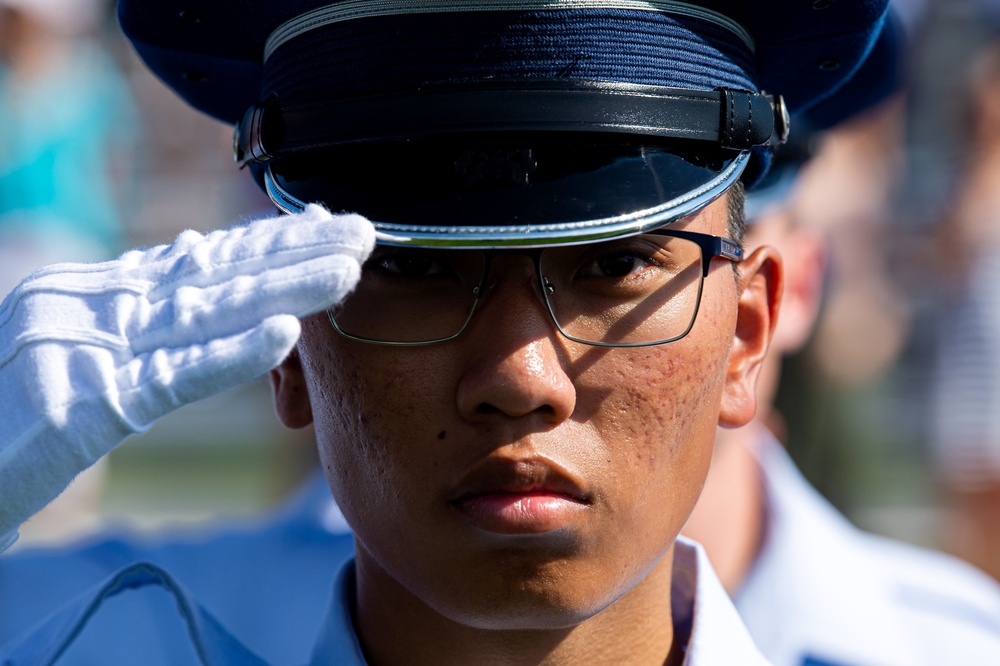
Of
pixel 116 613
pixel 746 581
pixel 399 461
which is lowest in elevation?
pixel 746 581

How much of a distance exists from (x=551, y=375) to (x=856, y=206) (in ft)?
18.2

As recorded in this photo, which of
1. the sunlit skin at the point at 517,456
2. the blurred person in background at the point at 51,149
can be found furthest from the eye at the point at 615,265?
the blurred person in background at the point at 51,149

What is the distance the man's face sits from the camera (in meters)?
1.93

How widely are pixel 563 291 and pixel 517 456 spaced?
0.24m

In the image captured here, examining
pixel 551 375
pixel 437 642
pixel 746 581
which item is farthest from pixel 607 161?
pixel 746 581

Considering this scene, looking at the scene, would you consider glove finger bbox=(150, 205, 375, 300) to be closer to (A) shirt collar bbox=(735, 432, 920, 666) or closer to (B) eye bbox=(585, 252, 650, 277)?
(B) eye bbox=(585, 252, 650, 277)

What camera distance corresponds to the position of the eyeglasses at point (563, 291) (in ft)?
6.48

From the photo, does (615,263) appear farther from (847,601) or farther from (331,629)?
(847,601)

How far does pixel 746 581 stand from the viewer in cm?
398

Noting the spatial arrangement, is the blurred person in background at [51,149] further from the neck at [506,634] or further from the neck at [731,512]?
the neck at [506,634]

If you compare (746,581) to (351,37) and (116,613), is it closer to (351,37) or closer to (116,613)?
(116,613)

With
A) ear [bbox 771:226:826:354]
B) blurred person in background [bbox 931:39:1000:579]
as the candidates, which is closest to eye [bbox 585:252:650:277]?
ear [bbox 771:226:826:354]

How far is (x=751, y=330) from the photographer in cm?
243

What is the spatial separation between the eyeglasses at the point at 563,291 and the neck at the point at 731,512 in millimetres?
1897
